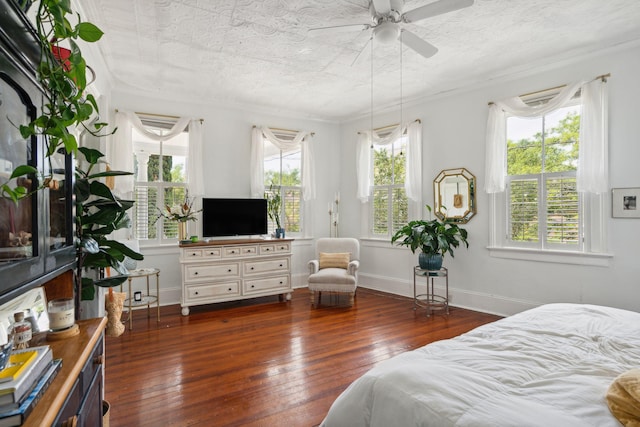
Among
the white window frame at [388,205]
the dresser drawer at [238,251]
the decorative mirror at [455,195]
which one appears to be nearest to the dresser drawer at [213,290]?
the dresser drawer at [238,251]

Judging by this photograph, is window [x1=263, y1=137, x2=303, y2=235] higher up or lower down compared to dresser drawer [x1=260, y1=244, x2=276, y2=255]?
higher up

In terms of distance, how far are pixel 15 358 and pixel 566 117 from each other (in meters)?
5.01

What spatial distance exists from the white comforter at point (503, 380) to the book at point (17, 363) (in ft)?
3.88

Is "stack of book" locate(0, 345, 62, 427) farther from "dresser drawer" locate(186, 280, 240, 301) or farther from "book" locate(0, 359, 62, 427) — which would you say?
"dresser drawer" locate(186, 280, 240, 301)

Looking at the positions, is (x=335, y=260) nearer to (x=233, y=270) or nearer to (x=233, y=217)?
(x=233, y=270)

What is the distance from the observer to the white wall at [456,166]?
11.9ft

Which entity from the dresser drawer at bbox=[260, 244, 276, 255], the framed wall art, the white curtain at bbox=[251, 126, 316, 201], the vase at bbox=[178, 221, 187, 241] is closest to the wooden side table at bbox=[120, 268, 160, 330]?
the vase at bbox=[178, 221, 187, 241]

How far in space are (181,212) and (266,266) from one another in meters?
1.44

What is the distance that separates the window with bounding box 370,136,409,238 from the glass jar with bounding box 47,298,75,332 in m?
4.82

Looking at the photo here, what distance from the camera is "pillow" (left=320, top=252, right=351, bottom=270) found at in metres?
5.48

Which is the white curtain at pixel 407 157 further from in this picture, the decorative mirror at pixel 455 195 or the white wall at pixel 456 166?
the decorative mirror at pixel 455 195

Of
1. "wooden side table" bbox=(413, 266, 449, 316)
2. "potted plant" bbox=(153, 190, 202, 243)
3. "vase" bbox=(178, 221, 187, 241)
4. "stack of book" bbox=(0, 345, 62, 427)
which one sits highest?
"potted plant" bbox=(153, 190, 202, 243)

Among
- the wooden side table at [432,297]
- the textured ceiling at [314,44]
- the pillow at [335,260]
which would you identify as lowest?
the wooden side table at [432,297]

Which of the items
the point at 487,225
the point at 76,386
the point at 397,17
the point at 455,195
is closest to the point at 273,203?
the point at 455,195
